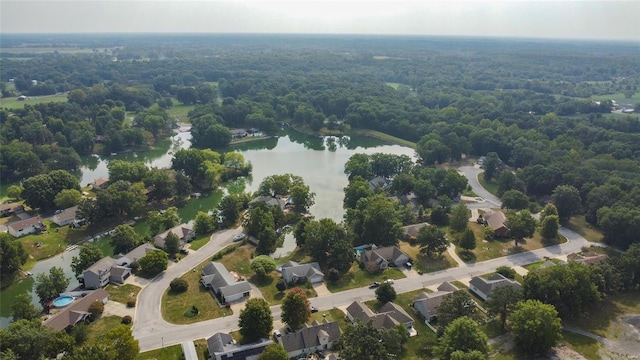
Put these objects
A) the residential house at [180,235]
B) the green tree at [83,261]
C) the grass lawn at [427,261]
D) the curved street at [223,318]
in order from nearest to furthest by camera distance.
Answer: the curved street at [223,318]
the green tree at [83,261]
the grass lawn at [427,261]
the residential house at [180,235]

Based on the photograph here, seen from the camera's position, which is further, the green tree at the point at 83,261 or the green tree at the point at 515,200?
the green tree at the point at 515,200

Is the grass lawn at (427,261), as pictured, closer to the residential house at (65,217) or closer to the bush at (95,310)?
the bush at (95,310)

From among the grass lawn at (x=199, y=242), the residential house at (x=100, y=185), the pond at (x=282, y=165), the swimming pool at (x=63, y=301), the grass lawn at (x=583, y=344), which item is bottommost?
the pond at (x=282, y=165)

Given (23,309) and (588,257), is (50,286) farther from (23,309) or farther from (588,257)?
(588,257)

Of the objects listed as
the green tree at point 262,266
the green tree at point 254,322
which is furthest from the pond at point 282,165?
the green tree at point 254,322

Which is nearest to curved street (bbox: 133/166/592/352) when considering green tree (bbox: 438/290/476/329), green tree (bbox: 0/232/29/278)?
green tree (bbox: 438/290/476/329)

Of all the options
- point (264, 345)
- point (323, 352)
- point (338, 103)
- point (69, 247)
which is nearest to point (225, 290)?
point (264, 345)

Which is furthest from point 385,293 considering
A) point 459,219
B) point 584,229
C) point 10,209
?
point 10,209

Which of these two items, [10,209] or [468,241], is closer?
[468,241]

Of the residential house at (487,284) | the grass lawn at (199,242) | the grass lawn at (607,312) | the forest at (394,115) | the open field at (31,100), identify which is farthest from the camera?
the open field at (31,100)
